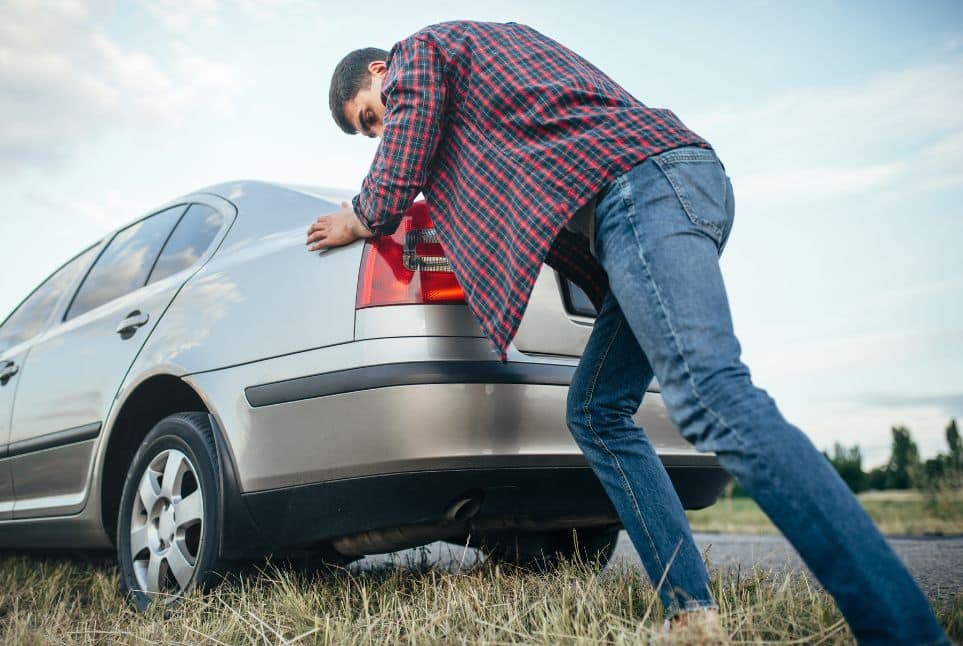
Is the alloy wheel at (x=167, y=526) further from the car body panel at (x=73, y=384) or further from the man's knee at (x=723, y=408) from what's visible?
the man's knee at (x=723, y=408)

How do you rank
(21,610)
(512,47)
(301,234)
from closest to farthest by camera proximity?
(512,47)
(301,234)
(21,610)

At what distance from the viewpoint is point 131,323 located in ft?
9.63

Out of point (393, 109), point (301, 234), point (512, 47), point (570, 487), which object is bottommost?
point (570, 487)

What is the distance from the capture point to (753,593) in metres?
2.19

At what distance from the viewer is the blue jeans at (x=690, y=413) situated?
1378mm

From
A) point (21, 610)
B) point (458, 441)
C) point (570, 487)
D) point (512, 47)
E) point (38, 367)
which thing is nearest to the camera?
point (512, 47)

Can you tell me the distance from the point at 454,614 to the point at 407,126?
1.17 meters

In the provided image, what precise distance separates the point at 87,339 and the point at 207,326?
940mm

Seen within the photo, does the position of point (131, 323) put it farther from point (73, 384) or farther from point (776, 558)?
point (776, 558)

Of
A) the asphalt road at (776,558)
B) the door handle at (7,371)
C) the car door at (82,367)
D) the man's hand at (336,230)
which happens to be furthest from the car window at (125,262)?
the asphalt road at (776,558)

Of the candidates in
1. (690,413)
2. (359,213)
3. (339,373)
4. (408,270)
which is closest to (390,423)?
(339,373)

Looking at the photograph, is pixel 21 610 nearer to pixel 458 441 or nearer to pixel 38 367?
pixel 38 367

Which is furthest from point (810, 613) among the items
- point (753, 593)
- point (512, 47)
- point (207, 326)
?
point (207, 326)

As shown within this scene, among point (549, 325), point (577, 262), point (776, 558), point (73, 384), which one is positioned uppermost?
point (577, 262)
